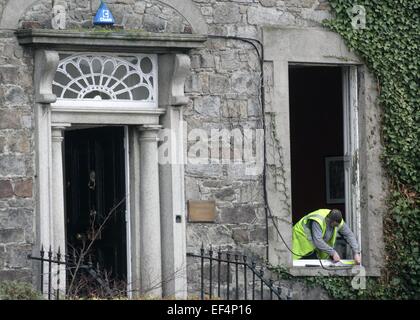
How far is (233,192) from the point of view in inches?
569

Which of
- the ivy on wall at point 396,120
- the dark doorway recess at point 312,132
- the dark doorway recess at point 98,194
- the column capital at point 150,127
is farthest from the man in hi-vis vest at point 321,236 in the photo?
the dark doorway recess at point 312,132

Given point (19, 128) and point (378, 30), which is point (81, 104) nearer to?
point (19, 128)

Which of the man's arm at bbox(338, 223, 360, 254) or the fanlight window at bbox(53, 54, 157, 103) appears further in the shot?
the man's arm at bbox(338, 223, 360, 254)

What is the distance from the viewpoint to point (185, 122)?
562 inches

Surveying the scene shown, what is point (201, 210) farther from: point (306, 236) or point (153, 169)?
point (306, 236)

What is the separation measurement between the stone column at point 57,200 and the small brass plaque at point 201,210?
1.38 metres

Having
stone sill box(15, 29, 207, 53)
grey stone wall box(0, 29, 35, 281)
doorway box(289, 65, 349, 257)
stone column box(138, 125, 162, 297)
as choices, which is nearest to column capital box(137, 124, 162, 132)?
stone column box(138, 125, 162, 297)

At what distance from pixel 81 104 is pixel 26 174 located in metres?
0.96

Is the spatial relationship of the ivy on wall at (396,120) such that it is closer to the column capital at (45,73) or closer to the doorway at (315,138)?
the doorway at (315,138)

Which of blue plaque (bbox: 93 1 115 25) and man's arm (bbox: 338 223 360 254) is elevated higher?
blue plaque (bbox: 93 1 115 25)

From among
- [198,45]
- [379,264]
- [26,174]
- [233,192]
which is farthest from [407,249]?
[26,174]

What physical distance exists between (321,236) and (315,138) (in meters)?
3.59

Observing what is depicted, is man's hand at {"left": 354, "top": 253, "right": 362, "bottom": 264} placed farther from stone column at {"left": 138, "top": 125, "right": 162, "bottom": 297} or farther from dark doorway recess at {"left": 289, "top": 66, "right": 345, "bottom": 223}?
dark doorway recess at {"left": 289, "top": 66, "right": 345, "bottom": 223}

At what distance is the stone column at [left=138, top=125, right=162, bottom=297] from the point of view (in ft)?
46.4
